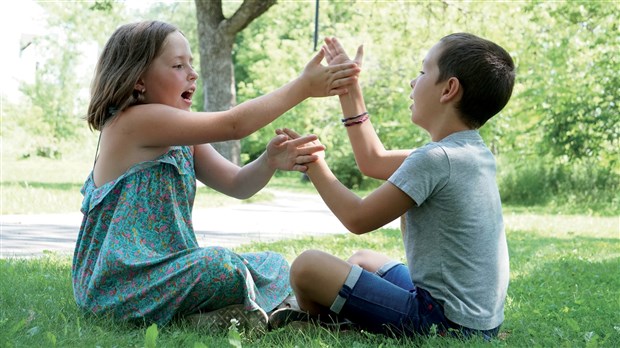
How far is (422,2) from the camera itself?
731 inches

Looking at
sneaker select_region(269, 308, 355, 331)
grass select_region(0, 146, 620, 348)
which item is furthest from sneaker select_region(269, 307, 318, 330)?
grass select_region(0, 146, 620, 348)

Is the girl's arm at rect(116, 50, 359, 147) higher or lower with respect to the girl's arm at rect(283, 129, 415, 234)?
higher

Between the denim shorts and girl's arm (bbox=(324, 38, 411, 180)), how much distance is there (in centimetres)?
67

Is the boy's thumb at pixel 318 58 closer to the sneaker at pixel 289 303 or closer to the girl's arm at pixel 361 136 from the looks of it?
the girl's arm at pixel 361 136

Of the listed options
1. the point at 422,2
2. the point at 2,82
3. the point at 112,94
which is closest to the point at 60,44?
the point at 2,82

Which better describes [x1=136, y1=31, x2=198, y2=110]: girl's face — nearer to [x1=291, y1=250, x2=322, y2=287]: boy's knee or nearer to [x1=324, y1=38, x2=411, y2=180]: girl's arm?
[x1=324, y1=38, x2=411, y2=180]: girl's arm

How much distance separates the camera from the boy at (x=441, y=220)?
10.6 ft

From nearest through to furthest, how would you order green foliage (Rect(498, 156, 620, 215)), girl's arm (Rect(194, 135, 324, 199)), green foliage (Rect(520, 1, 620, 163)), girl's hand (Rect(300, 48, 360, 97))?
girl's hand (Rect(300, 48, 360, 97))
girl's arm (Rect(194, 135, 324, 199))
green foliage (Rect(498, 156, 620, 215))
green foliage (Rect(520, 1, 620, 163))

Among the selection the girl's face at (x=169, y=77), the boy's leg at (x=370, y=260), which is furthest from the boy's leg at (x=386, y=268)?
the girl's face at (x=169, y=77)

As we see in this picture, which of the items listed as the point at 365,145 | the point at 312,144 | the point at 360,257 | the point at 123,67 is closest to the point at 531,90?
the point at 360,257

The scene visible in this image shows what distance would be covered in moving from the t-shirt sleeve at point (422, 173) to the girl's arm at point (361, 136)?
518 millimetres

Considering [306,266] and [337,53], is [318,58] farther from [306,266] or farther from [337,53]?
[306,266]

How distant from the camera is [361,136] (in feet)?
12.3

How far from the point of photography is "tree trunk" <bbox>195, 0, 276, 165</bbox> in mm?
15836
